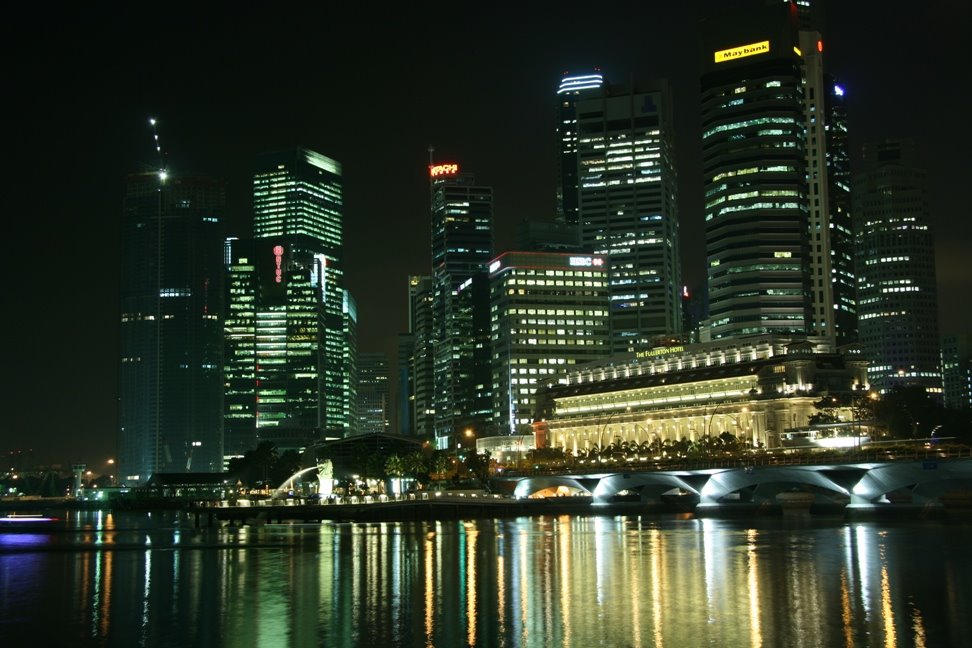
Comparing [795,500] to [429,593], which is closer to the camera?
[429,593]

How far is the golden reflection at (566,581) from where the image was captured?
51.8 metres

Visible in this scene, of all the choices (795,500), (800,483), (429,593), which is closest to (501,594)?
(429,593)

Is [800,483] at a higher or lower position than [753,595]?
higher

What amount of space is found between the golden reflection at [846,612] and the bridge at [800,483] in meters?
63.7

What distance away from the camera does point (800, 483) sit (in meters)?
148

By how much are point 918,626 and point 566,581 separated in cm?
2452

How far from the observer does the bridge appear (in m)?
130

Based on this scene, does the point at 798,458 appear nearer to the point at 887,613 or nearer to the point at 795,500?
the point at 795,500

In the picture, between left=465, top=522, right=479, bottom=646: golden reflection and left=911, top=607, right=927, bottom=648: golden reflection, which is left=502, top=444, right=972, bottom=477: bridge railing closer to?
left=465, top=522, right=479, bottom=646: golden reflection

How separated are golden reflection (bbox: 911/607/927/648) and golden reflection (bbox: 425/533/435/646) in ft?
66.4

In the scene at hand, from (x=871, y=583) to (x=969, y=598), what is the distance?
23.8 feet

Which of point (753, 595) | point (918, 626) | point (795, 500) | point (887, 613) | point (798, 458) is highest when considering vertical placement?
point (798, 458)

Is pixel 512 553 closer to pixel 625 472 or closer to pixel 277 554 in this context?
pixel 277 554

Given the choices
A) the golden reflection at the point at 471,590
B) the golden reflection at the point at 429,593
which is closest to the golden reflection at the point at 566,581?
the golden reflection at the point at 471,590
